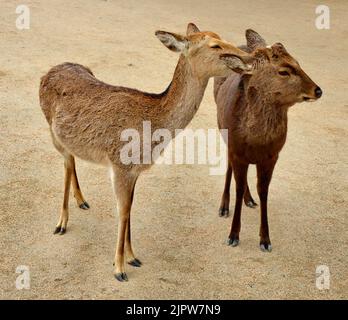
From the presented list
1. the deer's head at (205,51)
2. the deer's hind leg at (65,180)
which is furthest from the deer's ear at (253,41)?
the deer's hind leg at (65,180)

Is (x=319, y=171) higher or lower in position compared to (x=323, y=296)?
higher

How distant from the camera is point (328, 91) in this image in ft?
28.8

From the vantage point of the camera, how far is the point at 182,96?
4.07 meters

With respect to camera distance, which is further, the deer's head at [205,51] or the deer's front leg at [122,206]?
the deer's front leg at [122,206]

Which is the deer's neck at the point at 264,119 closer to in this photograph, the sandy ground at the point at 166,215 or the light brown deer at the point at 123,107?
the light brown deer at the point at 123,107

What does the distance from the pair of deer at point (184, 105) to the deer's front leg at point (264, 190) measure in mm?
10

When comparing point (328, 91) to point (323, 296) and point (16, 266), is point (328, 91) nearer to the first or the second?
point (323, 296)

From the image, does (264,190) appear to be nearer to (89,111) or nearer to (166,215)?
(166,215)

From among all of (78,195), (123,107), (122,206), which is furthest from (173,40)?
(78,195)

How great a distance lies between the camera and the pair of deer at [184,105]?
3.97 meters

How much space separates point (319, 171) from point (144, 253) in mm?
2648

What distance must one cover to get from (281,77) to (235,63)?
54 cm

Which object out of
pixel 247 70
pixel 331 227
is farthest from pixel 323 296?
pixel 247 70

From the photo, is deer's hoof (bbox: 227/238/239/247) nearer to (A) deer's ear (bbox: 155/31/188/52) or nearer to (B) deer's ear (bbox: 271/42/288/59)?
(B) deer's ear (bbox: 271/42/288/59)
